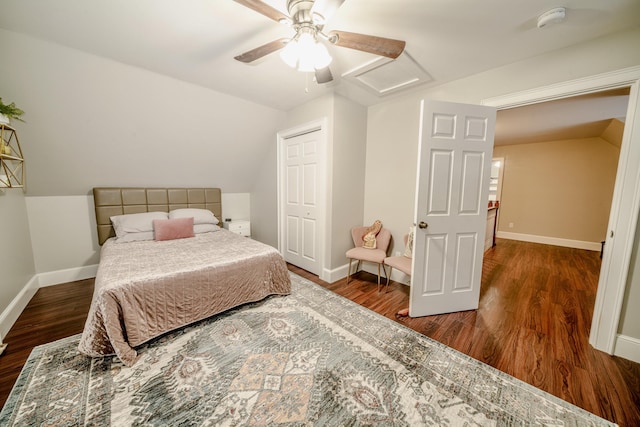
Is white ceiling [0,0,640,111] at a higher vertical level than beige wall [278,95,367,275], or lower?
higher

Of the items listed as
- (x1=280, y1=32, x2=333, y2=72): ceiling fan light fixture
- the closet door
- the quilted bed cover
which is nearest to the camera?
(x1=280, y1=32, x2=333, y2=72): ceiling fan light fixture

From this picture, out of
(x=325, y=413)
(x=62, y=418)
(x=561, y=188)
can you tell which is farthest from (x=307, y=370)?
(x=561, y=188)

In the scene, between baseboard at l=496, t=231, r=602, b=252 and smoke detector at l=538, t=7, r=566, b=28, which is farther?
baseboard at l=496, t=231, r=602, b=252

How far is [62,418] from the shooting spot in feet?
3.98

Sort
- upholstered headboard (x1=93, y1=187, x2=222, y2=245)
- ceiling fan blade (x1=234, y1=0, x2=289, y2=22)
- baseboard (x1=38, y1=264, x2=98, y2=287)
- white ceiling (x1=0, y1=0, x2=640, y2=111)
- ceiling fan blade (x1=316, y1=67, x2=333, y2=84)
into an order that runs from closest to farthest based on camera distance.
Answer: ceiling fan blade (x1=234, y1=0, x2=289, y2=22), white ceiling (x1=0, y1=0, x2=640, y2=111), ceiling fan blade (x1=316, y1=67, x2=333, y2=84), baseboard (x1=38, y1=264, x2=98, y2=287), upholstered headboard (x1=93, y1=187, x2=222, y2=245)

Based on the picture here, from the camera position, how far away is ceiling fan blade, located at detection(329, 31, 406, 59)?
4.45ft

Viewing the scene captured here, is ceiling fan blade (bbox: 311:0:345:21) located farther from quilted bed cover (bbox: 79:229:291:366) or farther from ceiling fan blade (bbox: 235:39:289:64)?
quilted bed cover (bbox: 79:229:291:366)

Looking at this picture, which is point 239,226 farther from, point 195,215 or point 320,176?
point 320,176

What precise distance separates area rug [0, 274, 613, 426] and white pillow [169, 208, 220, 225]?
5.78 ft

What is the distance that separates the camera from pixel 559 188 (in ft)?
16.0

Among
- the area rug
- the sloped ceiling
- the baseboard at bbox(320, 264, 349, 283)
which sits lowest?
the area rug

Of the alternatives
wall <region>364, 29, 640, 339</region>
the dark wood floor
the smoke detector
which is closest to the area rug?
the dark wood floor

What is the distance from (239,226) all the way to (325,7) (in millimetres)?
3553

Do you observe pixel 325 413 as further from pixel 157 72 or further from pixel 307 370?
pixel 157 72
